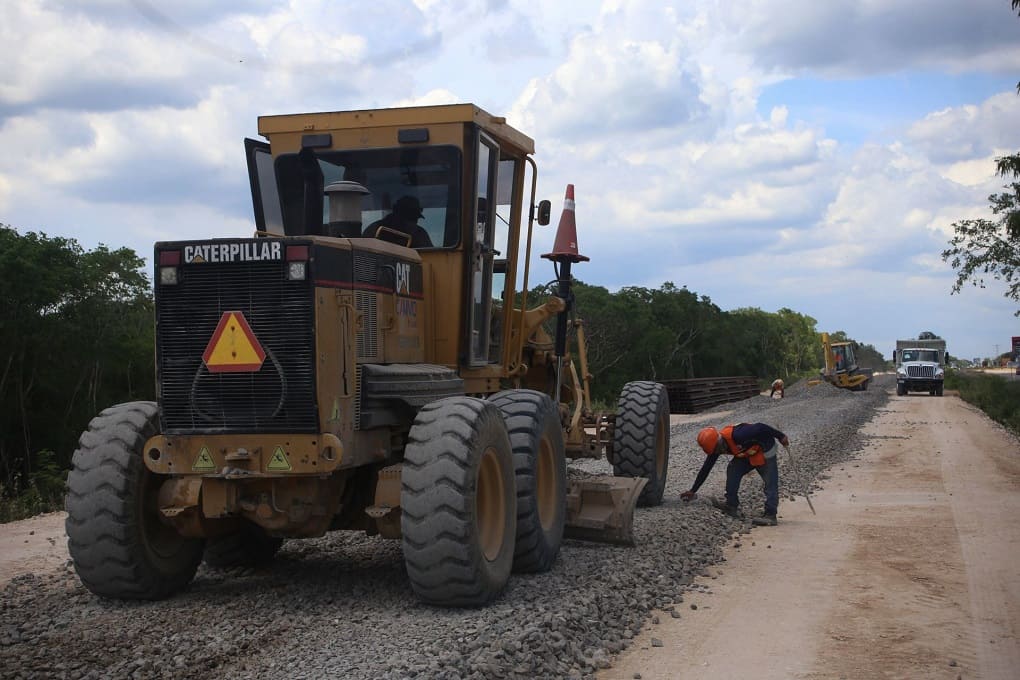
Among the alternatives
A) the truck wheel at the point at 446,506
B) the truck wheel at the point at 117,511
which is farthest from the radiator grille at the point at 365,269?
the truck wheel at the point at 117,511

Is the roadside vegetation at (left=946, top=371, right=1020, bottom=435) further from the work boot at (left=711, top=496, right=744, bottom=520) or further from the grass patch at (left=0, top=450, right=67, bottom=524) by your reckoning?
the grass patch at (left=0, top=450, right=67, bottom=524)

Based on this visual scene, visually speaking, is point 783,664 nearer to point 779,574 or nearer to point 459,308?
point 779,574

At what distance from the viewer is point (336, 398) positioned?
6641 mm

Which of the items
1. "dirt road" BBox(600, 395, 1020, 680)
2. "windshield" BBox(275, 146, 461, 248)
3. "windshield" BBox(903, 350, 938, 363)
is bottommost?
"dirt road" BBox(600, 395, 1020, 680)

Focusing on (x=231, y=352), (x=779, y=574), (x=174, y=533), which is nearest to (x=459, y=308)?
(x=231, y=352)

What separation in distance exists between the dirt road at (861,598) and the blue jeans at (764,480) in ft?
0.94

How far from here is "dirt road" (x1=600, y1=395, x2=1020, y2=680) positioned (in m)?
6.30

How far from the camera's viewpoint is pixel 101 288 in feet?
95.0

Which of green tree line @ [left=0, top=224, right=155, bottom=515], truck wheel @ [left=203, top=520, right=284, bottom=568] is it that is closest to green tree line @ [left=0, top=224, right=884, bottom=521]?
green tree line @ [left=0, top=224, right=155, bottom=515]

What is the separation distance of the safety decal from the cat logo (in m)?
1.27

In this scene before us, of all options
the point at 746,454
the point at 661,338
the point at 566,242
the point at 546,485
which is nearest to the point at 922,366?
the point at 661,338

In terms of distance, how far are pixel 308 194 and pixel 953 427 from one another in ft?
80.8

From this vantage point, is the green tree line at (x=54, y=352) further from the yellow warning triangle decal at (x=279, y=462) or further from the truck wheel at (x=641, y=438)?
the yellow warning triangle decal at (x=279, y=462)

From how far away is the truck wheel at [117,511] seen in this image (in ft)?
22.1
